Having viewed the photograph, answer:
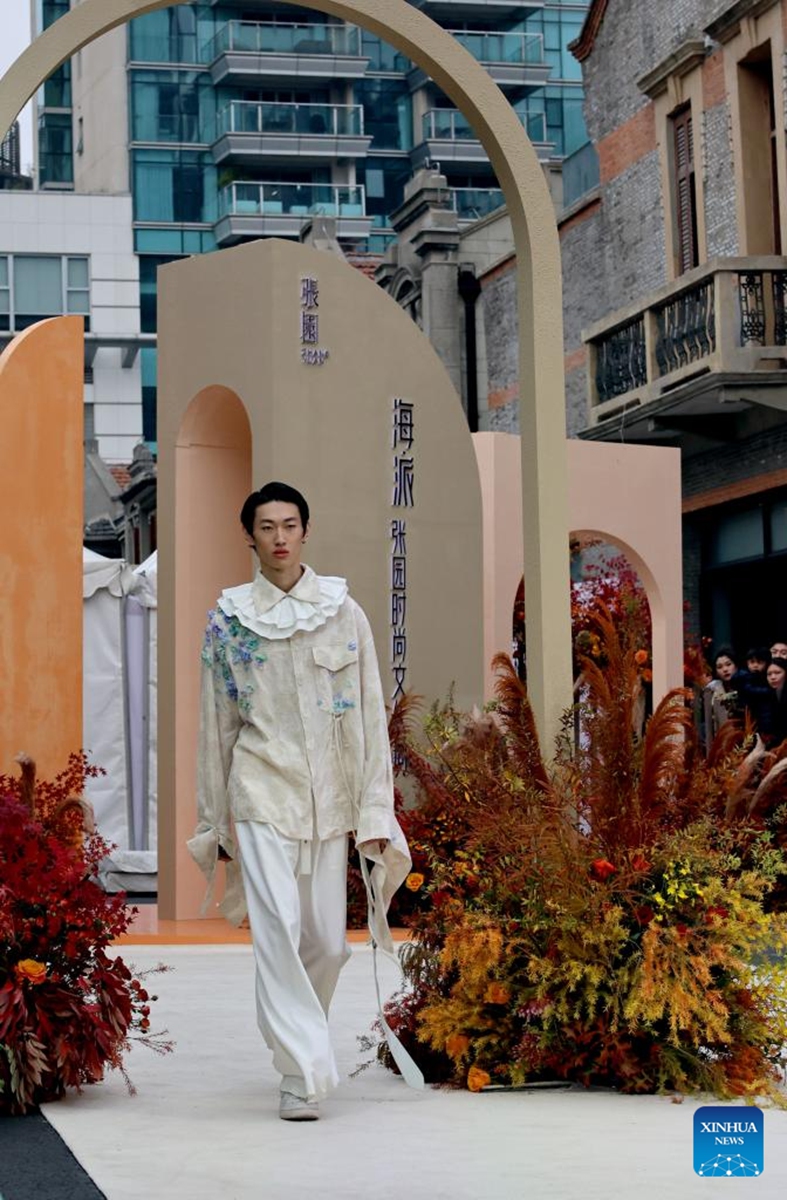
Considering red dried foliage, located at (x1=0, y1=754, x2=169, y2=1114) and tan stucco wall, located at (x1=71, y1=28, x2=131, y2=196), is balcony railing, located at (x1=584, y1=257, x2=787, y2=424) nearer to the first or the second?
red dried foliage, located at (x1=0, y1=754, x2=169, y2=1114)

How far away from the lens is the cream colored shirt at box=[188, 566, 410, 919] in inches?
279

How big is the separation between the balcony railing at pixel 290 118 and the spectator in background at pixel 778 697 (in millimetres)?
53354

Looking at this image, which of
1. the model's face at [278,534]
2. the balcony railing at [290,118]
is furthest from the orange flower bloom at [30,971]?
the balcony railing at [290,118]

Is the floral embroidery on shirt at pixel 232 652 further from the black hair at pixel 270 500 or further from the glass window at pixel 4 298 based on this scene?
the glass window at pixel 4 298

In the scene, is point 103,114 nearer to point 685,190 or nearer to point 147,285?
point 147,285

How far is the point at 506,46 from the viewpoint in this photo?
69.6 m

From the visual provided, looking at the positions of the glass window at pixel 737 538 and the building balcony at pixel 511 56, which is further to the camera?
the building balcony at pixel 511 56

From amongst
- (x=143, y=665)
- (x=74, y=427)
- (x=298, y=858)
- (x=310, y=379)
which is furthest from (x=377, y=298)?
(x=298, y=858)

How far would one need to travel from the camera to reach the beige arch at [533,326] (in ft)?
25.7

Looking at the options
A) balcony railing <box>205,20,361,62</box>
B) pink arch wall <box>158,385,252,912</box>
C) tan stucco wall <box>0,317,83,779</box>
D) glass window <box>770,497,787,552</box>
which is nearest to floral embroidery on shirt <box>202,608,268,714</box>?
tan stucco wall <box>0,317,83,779</box>

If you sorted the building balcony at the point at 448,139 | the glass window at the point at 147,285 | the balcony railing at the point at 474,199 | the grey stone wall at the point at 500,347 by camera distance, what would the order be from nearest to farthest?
the grey stone wall at the point at 500,347
the balcony railing at the point at 474,199
the glass window at the point at 147,285
the building balcony at the point at 448,139

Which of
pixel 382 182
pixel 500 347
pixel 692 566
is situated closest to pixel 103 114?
pixel 382 182

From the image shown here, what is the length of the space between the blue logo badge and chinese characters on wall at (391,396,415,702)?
8.32 m

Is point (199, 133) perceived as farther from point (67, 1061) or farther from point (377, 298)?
point (67, 1061)
